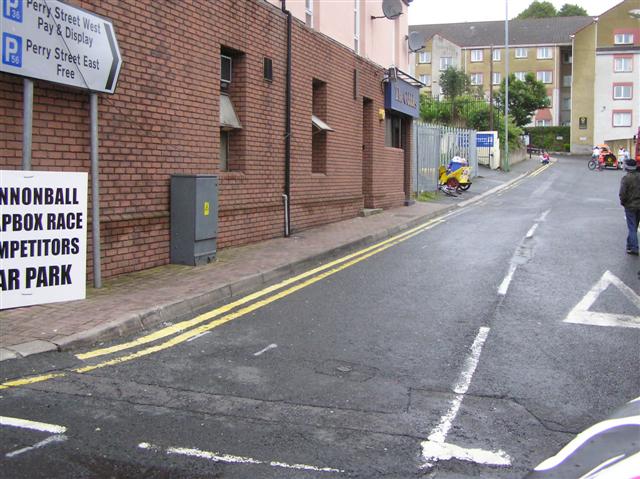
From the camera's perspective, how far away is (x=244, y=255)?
10.4 meters

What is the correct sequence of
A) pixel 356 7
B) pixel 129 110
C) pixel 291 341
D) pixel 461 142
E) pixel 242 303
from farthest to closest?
pixel 461 142, pixel 356 7, pixel 129 110, pixel 242 303, pixel 291 341

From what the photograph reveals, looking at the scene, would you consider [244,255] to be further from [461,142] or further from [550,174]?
[550,174]

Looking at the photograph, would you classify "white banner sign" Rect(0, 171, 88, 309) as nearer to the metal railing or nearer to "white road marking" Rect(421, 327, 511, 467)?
"white road marking" Rect(421, 327, 511, 467)

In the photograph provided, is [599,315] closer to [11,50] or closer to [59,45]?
[59,45]

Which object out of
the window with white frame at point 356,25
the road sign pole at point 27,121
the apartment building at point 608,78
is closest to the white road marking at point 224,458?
the road sign pole at point 27,121

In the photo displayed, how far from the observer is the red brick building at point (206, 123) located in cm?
774

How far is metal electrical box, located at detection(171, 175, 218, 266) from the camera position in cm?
912

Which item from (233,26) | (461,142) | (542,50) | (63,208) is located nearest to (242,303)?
(63,208)

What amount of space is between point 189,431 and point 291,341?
2.22 m

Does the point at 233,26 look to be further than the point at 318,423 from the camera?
Yes

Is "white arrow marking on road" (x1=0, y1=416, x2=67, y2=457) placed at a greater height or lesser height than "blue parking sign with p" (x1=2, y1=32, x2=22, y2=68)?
lesser

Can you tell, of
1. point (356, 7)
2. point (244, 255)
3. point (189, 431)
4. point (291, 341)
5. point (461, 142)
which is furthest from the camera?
point (461, 142)

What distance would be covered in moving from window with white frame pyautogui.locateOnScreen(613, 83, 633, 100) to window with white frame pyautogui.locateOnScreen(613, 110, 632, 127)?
1421 mm

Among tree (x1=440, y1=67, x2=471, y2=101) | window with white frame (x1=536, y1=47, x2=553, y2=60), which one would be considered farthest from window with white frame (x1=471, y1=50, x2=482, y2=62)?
tree (x1=440, y1=67, x2=471, y2=101)
